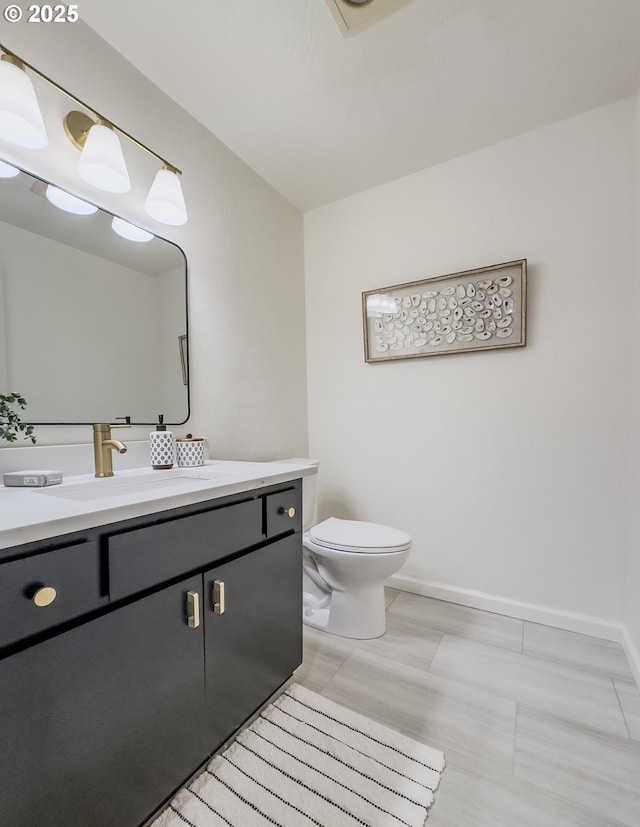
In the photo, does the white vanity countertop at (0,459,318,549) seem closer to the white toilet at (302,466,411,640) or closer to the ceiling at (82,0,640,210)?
the white toilet at (302,466,411,640)

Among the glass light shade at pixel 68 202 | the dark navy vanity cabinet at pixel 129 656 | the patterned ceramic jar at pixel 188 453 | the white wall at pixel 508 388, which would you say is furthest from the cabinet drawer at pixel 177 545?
the white wall at pixel 508 388

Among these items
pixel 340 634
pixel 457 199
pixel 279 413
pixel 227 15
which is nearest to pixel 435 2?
pixel 227 15

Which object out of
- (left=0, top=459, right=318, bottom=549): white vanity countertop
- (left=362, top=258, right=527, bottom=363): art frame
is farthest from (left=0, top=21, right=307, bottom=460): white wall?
(left=362, top=258, right=527, bottom=363): art frame

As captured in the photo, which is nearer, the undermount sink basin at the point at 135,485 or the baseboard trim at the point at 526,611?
the undermount sink basin at the point at 135,485

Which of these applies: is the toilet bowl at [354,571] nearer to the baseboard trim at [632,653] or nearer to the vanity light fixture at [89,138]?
the baseboard trim at [632,653]

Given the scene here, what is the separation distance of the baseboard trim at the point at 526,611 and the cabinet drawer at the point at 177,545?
1335 mm

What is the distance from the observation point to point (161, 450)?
1345mm

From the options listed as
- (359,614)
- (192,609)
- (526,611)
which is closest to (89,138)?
(192,609)

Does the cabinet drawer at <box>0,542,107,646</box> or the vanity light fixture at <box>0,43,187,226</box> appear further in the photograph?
the vanity light fixture at <box>0,43,187,226</box>

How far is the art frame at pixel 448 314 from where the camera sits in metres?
1.79

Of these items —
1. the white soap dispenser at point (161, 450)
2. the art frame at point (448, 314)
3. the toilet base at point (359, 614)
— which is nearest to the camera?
the white soap dispenser at point (161, 450)

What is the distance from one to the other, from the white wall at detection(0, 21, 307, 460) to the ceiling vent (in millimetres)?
614

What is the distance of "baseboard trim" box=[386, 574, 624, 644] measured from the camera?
5.27 ft

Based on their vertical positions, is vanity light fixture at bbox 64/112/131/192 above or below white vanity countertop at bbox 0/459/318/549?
above
